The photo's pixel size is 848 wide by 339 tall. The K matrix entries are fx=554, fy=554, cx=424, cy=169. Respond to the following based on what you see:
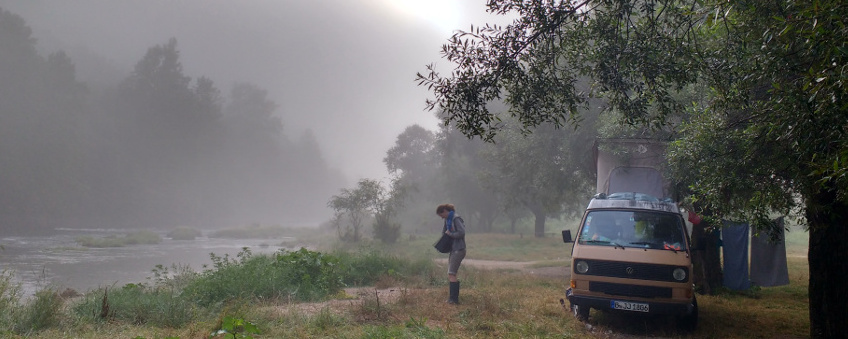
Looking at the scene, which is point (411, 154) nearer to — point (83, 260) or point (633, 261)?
point (83, 260)

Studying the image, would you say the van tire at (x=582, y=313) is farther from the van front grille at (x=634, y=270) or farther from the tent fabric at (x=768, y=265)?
the tent fabric at (x=768, y=265)

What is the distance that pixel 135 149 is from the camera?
66.6 m

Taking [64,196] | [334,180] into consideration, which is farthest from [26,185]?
[334,180]

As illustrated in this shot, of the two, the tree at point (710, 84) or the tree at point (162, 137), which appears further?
the tree at point (162, 137)

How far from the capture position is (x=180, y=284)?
1238 centimetres

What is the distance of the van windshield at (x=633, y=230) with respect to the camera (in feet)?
29.3

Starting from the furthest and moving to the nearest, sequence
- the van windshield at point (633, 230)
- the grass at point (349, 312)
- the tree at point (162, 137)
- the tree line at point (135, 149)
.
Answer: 1. the tree at point (162, 137)
2. the tree line at point (135, 149)
3. the van windshield at point (633, 230)
4. the grass at point (349, 312)

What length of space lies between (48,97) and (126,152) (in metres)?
15.0

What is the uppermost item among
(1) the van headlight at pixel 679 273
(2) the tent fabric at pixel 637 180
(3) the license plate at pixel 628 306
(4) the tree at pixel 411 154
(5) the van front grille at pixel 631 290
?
(4) the tree at pixel 411 154

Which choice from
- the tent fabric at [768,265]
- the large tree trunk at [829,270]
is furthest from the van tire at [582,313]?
the tent fabric at [768,265]

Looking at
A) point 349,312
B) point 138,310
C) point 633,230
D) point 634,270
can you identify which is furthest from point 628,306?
point 138,310

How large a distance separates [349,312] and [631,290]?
4.37m

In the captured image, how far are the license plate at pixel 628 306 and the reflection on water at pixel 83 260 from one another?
14597 millimetres

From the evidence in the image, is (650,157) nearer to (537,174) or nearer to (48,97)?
(537,174)
